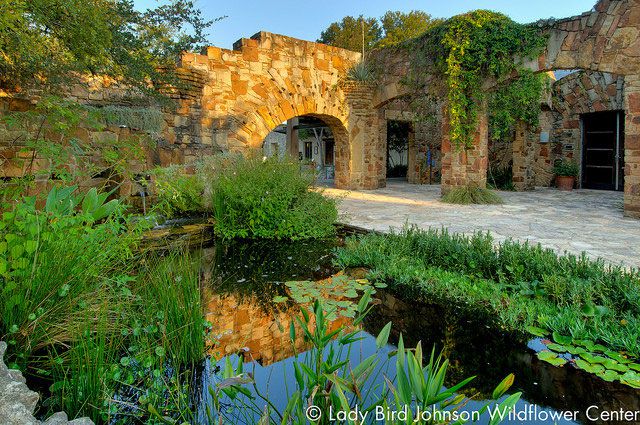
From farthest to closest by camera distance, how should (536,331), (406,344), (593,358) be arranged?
(536,331) < (406,344) < (593,358)

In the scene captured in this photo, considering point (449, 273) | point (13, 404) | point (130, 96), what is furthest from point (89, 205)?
point (130, 96)

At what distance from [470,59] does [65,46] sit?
23.6 feet

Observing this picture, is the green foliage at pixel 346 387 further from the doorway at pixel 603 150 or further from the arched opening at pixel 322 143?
the doorway at pixel 603 150

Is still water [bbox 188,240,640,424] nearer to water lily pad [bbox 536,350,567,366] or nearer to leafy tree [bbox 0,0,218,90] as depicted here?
water lily pad [bbox 536,350,567,366]

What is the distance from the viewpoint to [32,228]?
208 centimetres

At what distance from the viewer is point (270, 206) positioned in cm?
548

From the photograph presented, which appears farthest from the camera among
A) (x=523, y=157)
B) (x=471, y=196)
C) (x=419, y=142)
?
(x=419, y=142)

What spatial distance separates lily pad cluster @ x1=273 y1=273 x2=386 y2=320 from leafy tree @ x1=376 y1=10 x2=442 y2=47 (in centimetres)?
1925

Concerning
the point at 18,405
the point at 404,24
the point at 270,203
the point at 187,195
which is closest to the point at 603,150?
the point at 270,203

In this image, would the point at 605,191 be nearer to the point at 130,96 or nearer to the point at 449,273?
the point at 449,273

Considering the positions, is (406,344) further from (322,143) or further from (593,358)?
(322,143)

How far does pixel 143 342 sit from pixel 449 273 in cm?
251

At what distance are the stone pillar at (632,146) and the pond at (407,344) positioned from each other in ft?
18.7

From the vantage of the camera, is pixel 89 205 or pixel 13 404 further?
pixel 89 205
